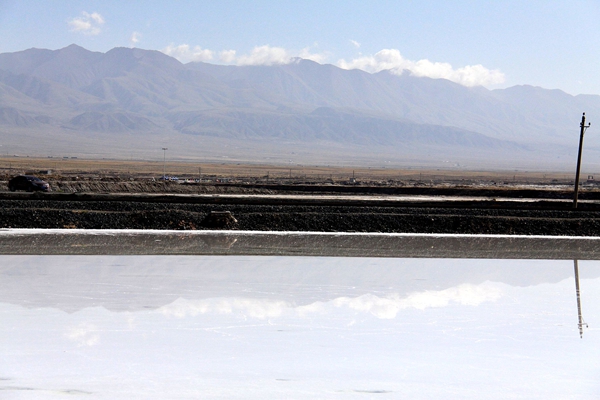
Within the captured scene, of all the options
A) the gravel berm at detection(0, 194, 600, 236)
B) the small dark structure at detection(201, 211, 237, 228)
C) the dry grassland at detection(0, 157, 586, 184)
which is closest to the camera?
the gravel berm at detection(0, 194, 600, 236)

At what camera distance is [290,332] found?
9602mm

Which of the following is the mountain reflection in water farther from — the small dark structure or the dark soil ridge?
the dark soil ridge

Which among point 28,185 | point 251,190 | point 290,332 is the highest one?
point 251,190

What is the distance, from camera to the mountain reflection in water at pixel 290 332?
24.7 feet

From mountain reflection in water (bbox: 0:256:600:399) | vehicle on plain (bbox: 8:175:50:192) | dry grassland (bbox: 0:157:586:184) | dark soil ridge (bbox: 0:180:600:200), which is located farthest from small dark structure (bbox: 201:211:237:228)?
dry grassland (bbox: 0:157:586:184)

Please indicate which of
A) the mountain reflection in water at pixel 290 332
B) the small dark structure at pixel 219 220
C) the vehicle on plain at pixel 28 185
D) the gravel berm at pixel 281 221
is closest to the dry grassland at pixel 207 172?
the vehicle on plain at pixel 28 185

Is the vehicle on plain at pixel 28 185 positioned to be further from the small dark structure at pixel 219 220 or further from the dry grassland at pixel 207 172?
the dry grassland at pixel 207 172

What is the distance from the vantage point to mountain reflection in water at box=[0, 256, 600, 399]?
297 inches

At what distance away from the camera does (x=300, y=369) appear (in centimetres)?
804

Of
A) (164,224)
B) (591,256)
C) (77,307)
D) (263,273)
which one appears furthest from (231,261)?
(591,256)

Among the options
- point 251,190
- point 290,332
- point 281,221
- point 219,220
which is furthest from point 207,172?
point 290,332

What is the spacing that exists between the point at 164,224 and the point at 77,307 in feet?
40.0

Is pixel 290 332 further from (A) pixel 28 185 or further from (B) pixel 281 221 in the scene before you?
(A) pixel 28 185

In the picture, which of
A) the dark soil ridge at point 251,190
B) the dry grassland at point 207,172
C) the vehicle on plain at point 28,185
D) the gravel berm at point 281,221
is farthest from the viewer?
the dry grassland at point 207,172
